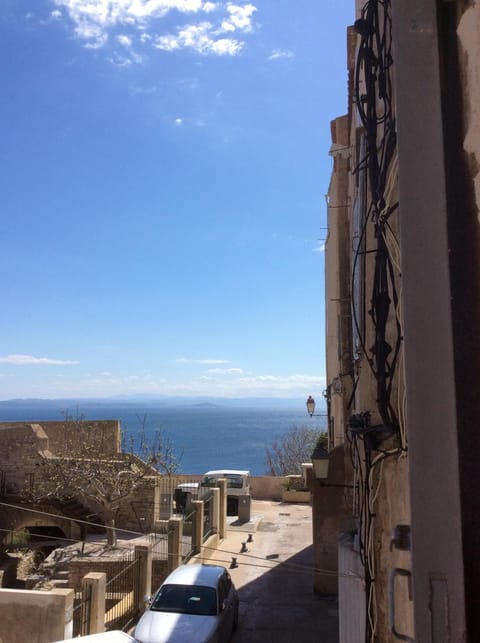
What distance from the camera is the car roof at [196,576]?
9.84 m

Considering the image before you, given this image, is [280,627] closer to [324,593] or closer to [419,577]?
[324,593]

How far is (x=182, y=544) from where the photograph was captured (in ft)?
45.2

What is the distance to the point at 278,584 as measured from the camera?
1311 centimetres

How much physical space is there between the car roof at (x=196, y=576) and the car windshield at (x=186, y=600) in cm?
11

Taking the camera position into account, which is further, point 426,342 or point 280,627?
point 280,627

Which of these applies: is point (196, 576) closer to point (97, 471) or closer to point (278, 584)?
point (278, 584)

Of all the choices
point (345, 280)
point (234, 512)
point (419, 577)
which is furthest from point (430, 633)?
point (234, 512)

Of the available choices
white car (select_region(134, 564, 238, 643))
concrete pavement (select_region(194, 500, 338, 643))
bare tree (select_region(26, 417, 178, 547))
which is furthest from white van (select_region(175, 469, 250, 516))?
white car (select_region(134, 564, 238, 643))

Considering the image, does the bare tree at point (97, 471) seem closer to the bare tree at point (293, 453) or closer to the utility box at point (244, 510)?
the utility box at point (244, 510)

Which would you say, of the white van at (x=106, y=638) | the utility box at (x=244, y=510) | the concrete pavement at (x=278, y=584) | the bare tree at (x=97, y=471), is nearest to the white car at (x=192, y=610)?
the concrete pavement at (x=278, y=584)

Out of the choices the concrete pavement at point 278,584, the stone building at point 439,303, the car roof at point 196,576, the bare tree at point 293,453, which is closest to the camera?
the stone building at point 439,303

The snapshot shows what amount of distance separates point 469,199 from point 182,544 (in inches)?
540

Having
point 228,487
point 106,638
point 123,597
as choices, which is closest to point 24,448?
point 228,487

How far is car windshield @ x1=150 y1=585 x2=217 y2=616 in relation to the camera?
928 cm
